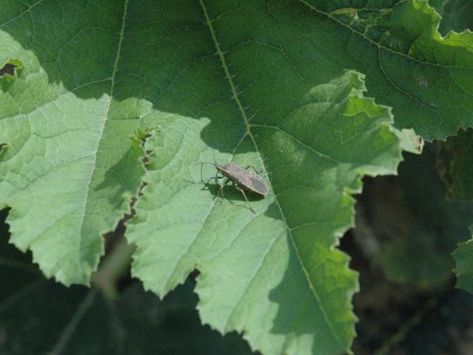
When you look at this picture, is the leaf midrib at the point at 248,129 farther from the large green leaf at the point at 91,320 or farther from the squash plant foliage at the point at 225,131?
the large green leaf at the point at 91,320

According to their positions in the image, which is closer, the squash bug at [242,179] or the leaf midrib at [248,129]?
the leaf midrib at [248,129]

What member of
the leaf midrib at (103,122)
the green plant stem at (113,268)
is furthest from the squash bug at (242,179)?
the green plant stem at (113,268)

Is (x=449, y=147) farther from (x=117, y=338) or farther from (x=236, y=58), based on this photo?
(x=117, y=338)

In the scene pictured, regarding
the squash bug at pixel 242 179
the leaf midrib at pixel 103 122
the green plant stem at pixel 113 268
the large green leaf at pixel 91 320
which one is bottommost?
the large green leaf at pixel 91 320

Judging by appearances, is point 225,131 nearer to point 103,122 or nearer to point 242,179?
point 242,179

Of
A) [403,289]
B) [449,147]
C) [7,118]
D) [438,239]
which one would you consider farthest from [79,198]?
[403,289]

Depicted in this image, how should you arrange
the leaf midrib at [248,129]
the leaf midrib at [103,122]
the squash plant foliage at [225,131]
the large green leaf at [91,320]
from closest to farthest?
the leaf midrib at [248,129] → the squash plant foliage at [225,131] → the leaf midrib at [103,122] → the large green leaf at [91,320]
